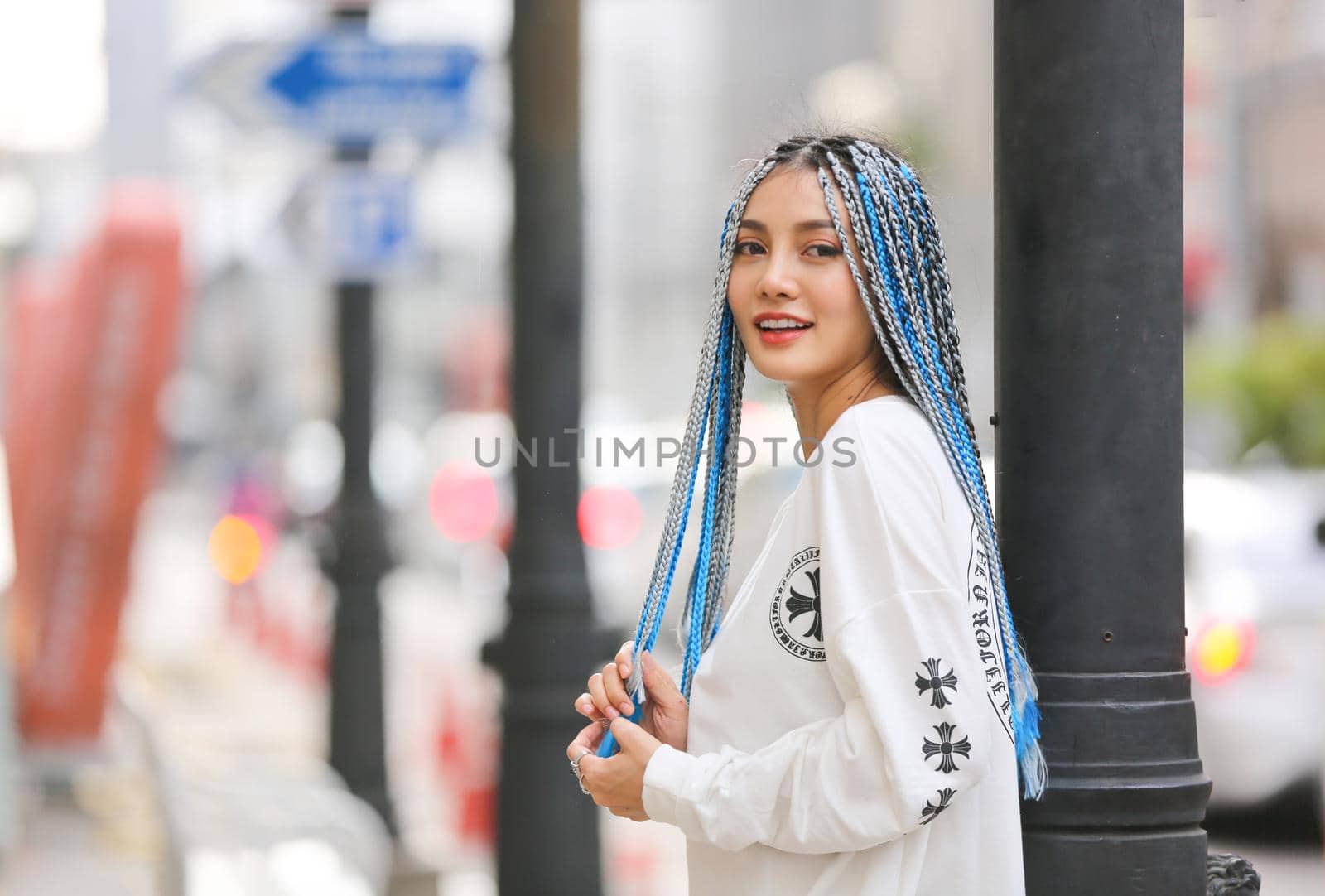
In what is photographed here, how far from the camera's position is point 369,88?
689cm

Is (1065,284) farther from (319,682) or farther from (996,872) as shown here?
(319,682)

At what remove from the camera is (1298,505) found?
809cm

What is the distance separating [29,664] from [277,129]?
178 inches

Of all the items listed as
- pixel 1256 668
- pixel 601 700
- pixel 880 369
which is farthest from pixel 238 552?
pixel 880 369

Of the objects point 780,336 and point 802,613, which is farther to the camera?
point 780,336

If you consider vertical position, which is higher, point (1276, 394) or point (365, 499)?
point (365, 499)

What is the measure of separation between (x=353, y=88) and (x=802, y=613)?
537cm

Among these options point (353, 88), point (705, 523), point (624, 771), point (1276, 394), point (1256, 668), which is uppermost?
point (353, 88)

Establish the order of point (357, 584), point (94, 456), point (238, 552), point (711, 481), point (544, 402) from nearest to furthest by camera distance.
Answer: point (711, 481)
point (544, 402)
point (357, 584)
point (94, 456)
point (238, 552)

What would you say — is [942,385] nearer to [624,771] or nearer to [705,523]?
[705,523]

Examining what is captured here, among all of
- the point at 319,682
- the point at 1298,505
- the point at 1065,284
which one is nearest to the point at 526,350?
the point at 1065,284

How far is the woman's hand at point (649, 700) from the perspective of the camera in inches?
82.6

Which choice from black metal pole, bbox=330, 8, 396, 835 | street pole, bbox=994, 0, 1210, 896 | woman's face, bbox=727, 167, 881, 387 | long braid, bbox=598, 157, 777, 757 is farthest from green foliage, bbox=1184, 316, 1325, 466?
woman's face, bbox=727, 167, 881, 387

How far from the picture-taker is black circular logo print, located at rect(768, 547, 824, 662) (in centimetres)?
196
